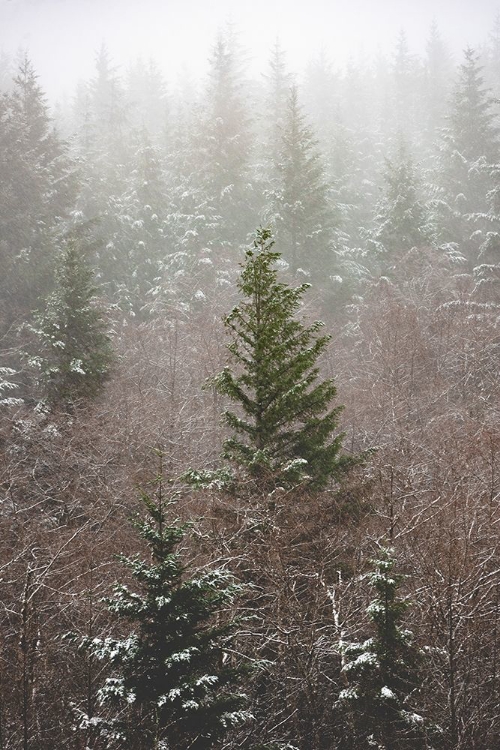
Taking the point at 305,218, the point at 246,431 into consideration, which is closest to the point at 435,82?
the point at 305,218

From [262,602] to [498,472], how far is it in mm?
6852

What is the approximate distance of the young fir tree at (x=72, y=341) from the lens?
49.4 feet

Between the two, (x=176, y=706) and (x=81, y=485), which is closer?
(x=176, y=706)

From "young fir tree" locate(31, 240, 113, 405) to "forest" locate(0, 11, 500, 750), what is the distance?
96mm

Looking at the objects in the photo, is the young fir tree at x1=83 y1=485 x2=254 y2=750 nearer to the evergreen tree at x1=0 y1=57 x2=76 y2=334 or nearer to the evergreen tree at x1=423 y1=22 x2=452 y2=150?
the evergreen tree at x1=0 y1=57 x2=76 y2=334

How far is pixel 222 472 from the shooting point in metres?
7.95

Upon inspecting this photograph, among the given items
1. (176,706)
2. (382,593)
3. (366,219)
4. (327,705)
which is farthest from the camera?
(366,219)

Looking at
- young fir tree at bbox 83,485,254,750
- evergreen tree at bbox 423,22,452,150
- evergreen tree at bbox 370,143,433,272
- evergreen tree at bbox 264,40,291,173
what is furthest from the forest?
evergreen tree at bbox 423,22,452,150

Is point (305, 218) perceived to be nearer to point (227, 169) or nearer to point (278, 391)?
point (227, 169)

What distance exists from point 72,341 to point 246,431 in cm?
959

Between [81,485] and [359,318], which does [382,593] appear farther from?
[359,318]

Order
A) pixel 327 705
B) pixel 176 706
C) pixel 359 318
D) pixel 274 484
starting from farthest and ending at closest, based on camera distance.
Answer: pixel 359 318, pixel 327 705, pixel 274 484, pixel 176 706

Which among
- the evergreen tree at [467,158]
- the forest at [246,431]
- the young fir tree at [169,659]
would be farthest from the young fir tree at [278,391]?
the evergreen tree at [467,158]

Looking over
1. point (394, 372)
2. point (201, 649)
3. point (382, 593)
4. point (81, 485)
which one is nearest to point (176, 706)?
point (201, 649)
